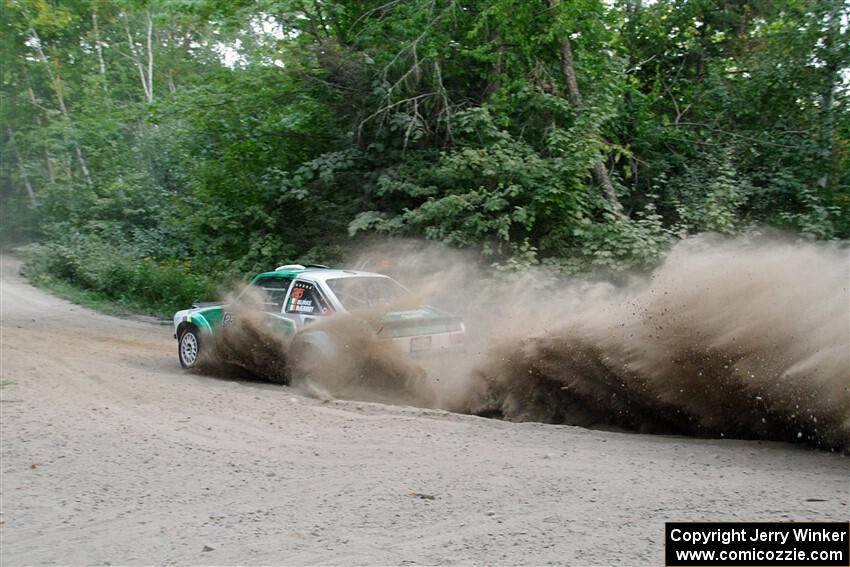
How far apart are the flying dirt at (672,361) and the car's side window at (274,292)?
70 cm

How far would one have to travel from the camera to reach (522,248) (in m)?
14.2

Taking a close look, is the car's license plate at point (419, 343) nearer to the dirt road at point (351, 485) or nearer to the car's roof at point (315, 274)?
the dirt road at point (351, 485)

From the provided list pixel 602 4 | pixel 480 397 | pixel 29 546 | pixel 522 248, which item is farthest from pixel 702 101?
pixel 29 546

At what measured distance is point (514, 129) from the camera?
1659 centimetres

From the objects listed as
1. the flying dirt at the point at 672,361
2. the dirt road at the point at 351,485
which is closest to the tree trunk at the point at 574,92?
the flying dirt at the point at 672,361

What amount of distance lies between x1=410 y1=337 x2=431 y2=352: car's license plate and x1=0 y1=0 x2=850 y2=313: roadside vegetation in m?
4.31

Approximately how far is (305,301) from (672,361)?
5.06m

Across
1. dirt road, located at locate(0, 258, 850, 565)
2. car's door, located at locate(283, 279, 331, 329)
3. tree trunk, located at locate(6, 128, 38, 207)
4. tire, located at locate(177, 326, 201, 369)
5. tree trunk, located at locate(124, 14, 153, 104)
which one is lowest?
dirt road, located at locate(0, 258, 850, 565)

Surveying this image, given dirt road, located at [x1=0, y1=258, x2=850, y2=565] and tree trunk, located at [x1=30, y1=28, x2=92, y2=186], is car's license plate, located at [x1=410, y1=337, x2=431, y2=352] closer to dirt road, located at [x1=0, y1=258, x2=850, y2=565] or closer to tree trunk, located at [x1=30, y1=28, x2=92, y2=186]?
dirt road, located at [x1=0, y1=258, x2=850, y2=565]

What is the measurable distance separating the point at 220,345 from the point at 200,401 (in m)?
2.01

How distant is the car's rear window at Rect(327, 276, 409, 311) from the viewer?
11.0 metres

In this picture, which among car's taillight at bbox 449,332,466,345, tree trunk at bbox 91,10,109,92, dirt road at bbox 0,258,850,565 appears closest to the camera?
dirt road at bbox 0,258,850,565

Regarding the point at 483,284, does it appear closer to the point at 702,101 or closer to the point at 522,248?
the point at 522,248

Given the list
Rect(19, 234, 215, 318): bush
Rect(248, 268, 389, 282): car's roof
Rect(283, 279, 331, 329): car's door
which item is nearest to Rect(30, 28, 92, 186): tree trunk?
Rect(19, 234, 215, 318): bush
